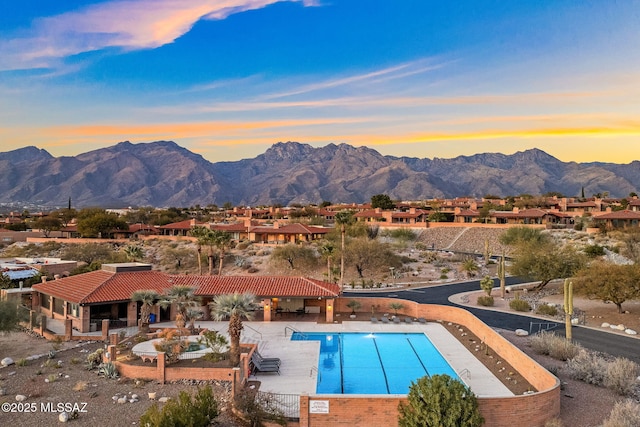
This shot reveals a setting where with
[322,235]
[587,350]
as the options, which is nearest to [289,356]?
[587,350]

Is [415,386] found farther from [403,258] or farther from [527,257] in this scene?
[403,258]

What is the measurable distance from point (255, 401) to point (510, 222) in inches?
2945

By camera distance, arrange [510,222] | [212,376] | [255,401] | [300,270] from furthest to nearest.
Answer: [510,222], [300,270], [212,376], [255,401]

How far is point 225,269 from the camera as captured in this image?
2361 inches

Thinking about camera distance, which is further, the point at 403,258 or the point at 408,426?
the point at 403,258

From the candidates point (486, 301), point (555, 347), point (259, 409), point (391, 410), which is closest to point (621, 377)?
point (555, 347)

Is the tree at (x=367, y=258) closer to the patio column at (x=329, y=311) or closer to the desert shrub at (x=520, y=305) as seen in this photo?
the desert shrub at (x=520, y=305)

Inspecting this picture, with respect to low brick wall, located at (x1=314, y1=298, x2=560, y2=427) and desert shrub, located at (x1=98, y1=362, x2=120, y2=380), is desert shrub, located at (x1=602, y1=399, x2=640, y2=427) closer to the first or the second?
low brick wall, located at (x1=314, y1=298, x2=560, y2=427)

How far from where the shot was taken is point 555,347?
2389cm

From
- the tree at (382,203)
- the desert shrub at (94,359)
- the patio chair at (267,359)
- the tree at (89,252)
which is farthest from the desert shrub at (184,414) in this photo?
the tree at (382,203)

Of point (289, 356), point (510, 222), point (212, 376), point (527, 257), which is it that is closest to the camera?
point (212, 376)

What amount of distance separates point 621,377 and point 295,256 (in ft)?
140

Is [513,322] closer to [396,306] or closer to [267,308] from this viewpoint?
[396,306]

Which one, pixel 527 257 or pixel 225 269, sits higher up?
pixel 527 257
